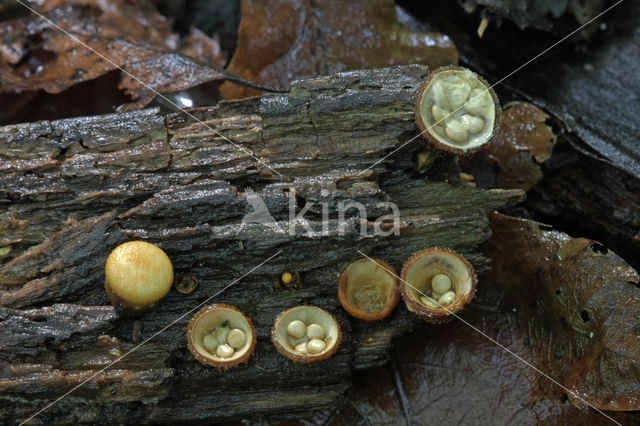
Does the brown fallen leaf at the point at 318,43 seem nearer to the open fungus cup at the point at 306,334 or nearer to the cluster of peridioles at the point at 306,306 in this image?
the cluster of peridioles at the point at 306,306

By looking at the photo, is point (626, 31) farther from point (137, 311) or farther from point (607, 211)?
point (137, 311)

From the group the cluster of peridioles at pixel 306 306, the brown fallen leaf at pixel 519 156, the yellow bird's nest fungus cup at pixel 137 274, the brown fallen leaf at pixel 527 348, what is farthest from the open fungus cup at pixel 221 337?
the brown fallen leaf at pixel 519 156

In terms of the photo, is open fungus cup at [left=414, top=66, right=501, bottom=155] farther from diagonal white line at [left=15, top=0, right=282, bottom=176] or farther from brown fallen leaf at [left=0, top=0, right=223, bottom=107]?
brown fallen leaf at [left=0, top=0, right=223, bottom=107]

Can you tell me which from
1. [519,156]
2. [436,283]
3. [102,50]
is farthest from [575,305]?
[102,50]

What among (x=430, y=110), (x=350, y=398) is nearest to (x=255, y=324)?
(x=350, y=398)

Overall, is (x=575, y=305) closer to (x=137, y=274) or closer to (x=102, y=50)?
(x=137, y=274)

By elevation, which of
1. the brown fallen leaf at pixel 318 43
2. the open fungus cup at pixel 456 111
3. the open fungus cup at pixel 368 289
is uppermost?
the brown fallen leaf at pixel 318 43
